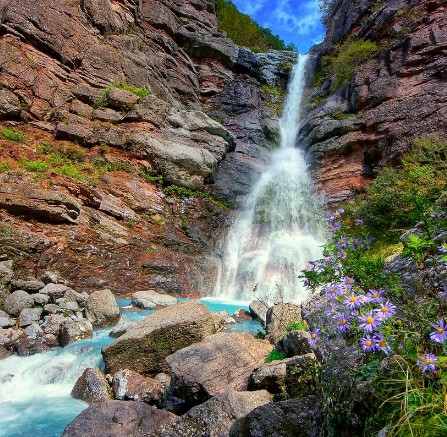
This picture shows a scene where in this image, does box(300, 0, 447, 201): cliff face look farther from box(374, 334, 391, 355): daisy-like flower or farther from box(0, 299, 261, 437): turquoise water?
box(374, 334, 391, 355): daisy-like flower

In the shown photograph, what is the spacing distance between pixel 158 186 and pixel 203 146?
12.6ft

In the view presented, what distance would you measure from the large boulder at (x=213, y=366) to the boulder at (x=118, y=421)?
428 millimetres

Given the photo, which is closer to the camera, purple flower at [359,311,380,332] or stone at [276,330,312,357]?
purple flower at [359,311,380,332]

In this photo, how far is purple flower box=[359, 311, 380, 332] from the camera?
1.74 m

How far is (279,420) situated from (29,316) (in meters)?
6.62

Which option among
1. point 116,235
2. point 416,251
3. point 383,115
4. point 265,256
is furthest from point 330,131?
point 416,251

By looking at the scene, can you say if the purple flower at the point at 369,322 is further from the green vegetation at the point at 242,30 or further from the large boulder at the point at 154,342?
the green vegetation at the point at 242,30

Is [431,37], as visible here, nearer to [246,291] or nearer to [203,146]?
[203,146]

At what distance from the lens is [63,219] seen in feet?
36.8

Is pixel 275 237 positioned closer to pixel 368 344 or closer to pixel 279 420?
pixel 279 420

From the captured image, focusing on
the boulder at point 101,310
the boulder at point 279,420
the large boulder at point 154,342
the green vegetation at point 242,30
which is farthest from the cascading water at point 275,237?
the green vegetation at point 242,30

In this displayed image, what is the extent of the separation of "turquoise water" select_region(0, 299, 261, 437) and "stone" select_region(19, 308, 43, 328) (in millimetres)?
1196

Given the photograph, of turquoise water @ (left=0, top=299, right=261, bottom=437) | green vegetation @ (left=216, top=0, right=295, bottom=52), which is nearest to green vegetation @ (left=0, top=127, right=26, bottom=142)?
turquoise water @ (left=0, top=299, right=261, bottom=437)

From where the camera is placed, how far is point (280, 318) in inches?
246
